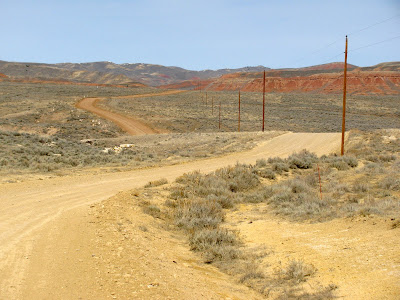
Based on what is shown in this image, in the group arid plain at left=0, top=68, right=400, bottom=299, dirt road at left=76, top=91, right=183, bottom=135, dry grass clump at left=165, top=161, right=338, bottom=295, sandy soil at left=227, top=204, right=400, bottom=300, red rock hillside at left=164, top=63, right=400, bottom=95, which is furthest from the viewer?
red rock hillside at left=164, top=63, right=400, bottom=95

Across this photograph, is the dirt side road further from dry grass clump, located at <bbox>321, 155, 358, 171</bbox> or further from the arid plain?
dry grass clump, located at <bbox>321, 155, 358, 171</bbox>

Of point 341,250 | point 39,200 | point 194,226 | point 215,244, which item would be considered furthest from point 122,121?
point 341,250

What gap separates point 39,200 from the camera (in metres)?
12.6

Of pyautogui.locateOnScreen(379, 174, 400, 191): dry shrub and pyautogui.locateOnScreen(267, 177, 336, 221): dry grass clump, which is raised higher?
pyautogui.locateOnScreen(379, 174, 400, 191): dry shrub

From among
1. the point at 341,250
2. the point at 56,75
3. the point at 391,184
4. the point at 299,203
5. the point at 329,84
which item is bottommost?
the point at 299,203

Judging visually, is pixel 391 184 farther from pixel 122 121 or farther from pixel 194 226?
pixel 122 121

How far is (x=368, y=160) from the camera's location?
23547 mm

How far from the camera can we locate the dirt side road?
6875 mm

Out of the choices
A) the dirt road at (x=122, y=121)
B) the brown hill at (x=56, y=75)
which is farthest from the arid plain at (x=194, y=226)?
the brown hill at (x=56, y=75)

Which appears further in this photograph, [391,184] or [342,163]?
[342,163]

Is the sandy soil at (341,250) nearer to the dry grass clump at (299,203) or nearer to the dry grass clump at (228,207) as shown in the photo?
the dry grass clump at (228,207)

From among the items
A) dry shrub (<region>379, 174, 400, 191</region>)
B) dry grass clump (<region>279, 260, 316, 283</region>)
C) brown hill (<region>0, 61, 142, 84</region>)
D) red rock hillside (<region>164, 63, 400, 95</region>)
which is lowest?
dry grass clump (<region>279, 260, 316, 283</region>)

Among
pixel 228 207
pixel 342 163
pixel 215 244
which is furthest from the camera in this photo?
pixel 342 163

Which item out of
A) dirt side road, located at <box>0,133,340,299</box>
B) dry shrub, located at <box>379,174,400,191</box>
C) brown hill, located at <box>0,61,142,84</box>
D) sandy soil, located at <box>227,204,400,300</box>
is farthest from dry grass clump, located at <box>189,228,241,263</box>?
brown hill, located at <box>0,61,142,84</box>
